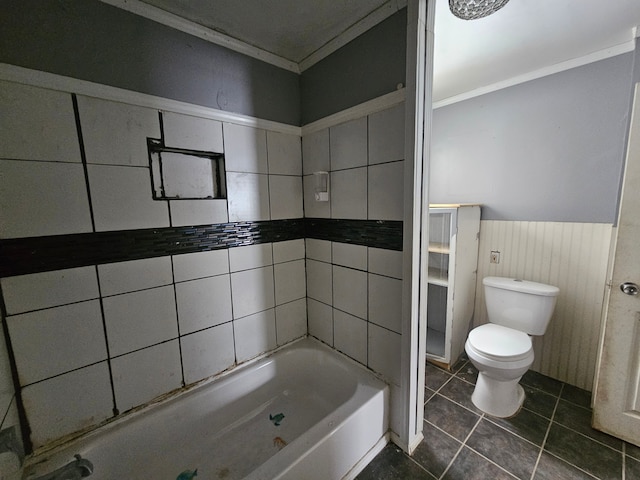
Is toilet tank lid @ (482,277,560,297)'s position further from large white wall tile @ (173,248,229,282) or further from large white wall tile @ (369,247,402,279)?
large white wall tile @ (173,248,229,282)

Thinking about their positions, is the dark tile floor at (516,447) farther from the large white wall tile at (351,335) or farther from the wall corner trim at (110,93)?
the wall corner trim at (110,93)

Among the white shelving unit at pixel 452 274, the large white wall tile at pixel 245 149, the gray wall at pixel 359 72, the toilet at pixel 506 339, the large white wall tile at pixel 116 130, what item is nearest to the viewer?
the large white wall tile at pixel 116 130

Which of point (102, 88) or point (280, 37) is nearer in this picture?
point (102, 88)

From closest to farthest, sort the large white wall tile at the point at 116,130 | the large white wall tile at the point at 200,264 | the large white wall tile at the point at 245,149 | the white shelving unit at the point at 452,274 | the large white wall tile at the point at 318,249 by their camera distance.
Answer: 1. the large white wall tile at the point at 116,130
2. the large white wall tile at the point at 200,264
3. the large white wall tile at the point at 245,149
4. the large white wall tile at the point at 318,249
5. the white shelving unit at the point at 452,274

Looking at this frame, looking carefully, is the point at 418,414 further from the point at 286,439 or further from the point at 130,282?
the point at 130,282

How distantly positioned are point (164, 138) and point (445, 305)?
2.11 meters

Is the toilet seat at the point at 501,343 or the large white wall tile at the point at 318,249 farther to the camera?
the large white wall tile at the point at 318,249

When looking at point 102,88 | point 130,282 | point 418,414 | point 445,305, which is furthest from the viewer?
point 445,305

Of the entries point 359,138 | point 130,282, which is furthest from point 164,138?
point 359,138

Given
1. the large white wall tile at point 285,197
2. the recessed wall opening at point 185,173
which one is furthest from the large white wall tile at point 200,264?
the large white wall tile at point 285,197

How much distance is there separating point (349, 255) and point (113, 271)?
110cm

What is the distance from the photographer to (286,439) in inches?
49.9

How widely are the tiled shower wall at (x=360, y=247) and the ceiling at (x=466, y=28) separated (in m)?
0.45

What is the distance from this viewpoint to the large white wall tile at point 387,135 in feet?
3.62
